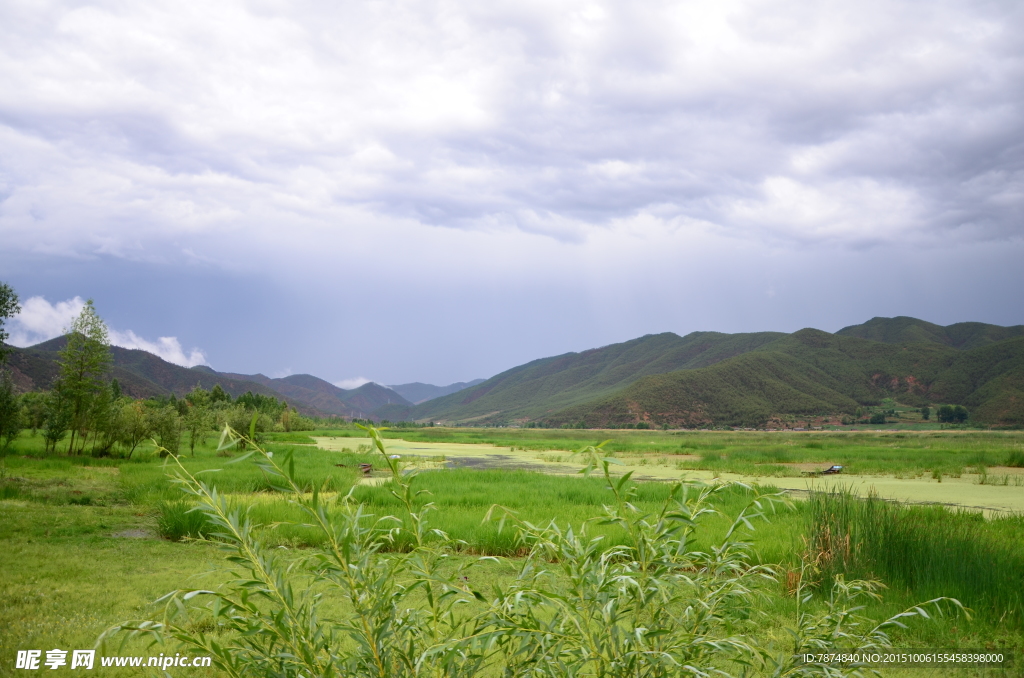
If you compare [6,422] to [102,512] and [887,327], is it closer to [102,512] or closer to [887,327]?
[102,512]

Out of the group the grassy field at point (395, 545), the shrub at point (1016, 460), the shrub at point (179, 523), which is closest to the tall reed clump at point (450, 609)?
the grassy field at point (395, 545)

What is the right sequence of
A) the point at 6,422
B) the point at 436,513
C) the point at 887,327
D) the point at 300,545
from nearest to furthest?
the point at 300,545, the point at 436,513, the point at 6,422, the point at 887,327

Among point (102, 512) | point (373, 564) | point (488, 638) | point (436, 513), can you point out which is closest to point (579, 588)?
point (488, 638)

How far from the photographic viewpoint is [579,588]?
1.89 meters

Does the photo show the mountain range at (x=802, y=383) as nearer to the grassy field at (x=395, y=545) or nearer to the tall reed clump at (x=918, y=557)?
the grassy field at (x=395, y=545)

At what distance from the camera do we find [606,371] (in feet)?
567

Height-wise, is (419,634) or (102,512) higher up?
(419,634)

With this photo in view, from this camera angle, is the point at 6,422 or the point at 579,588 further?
the point at 6,422

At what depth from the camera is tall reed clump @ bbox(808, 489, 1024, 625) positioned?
5047mm

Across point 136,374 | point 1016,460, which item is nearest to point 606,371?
point 136,374

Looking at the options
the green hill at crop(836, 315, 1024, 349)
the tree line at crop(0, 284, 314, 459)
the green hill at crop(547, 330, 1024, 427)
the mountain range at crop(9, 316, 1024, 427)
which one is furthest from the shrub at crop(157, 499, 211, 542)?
the green hill at crop(836, 315, 1024, 349)

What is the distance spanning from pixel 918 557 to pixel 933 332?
577ft

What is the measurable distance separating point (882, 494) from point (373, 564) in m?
15.7

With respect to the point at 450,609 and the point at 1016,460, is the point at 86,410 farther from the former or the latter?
the point at 1016,460
